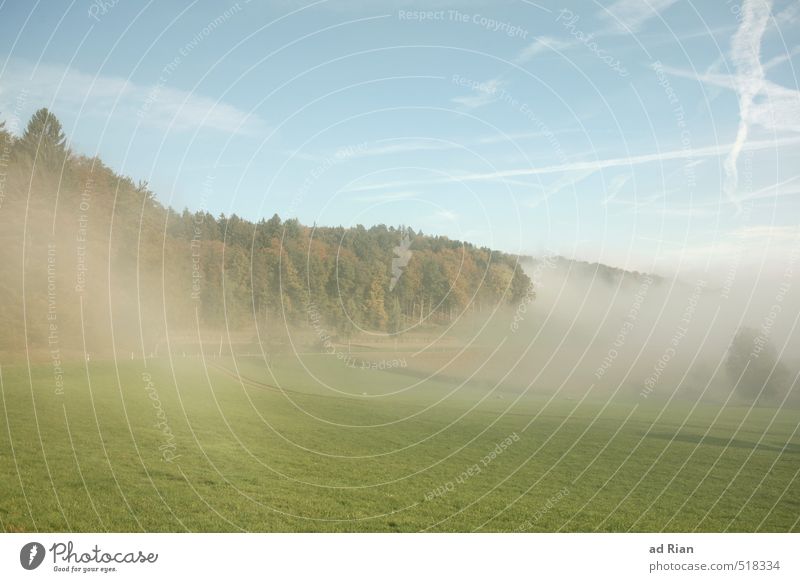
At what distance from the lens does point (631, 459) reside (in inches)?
858

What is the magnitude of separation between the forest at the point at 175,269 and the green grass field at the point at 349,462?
2.79 m

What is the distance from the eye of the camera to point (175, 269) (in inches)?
1332

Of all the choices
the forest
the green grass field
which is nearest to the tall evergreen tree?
the forest

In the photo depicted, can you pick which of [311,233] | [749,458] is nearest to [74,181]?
[311,233]

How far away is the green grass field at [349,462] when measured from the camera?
1359cm

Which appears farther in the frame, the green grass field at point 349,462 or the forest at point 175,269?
the forest at point 175,269

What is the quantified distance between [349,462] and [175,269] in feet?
63.4

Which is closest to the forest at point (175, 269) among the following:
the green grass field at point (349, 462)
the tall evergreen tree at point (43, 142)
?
the tall evergreen tree at point (43, 142)

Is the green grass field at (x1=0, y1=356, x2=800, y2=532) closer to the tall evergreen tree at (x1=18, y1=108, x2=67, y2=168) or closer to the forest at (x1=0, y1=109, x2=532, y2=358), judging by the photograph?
the forest at (x1=0, y1=109, x2=532, y2=358)

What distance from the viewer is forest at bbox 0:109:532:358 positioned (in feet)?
90.4

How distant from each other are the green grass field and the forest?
2795 mm

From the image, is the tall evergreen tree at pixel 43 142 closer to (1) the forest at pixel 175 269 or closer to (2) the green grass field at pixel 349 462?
(1) the forest at pixel 175 269
